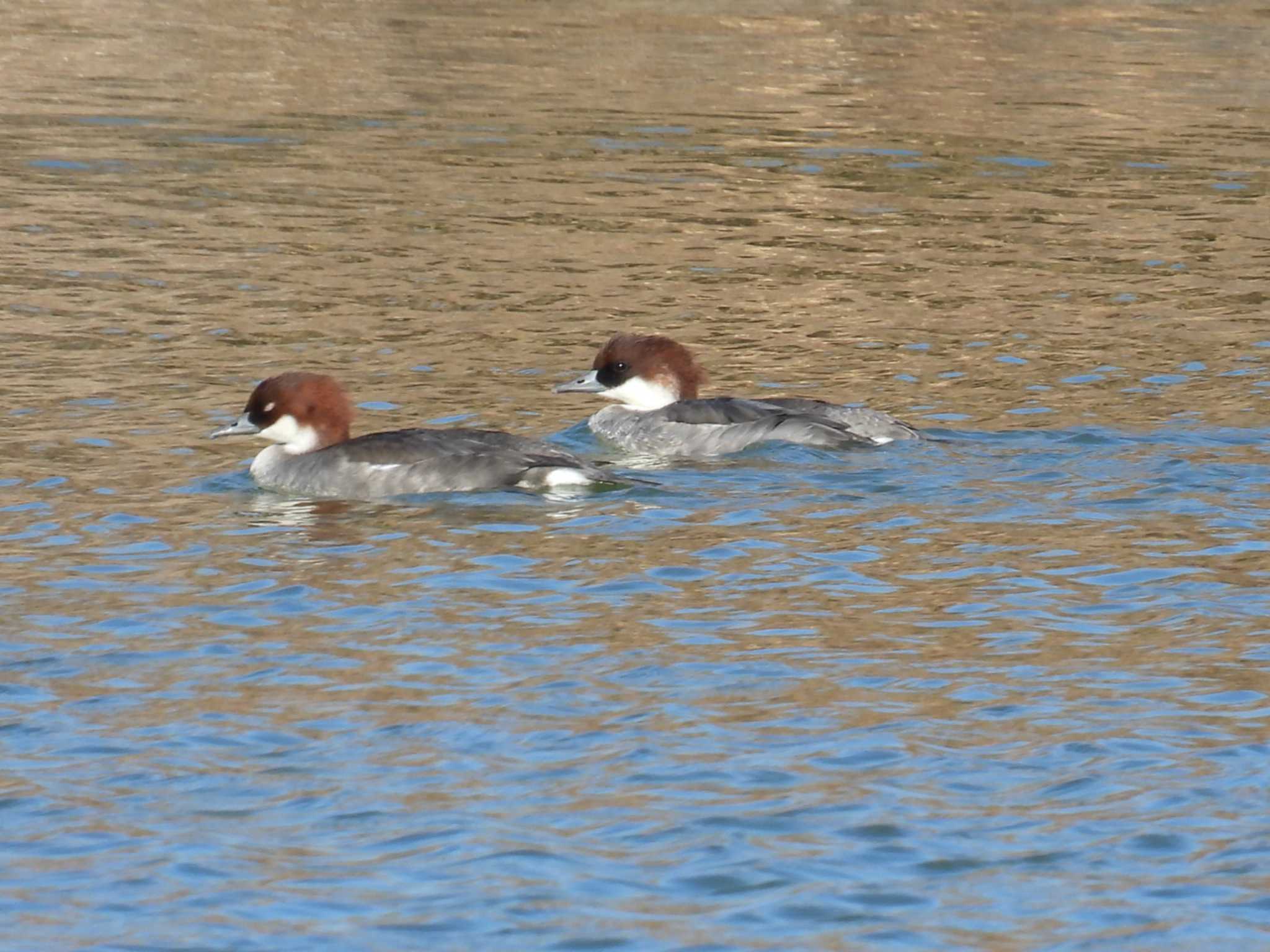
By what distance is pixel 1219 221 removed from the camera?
23.3 m

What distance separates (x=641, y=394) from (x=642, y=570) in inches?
154

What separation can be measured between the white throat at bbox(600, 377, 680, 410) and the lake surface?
0.42 metres

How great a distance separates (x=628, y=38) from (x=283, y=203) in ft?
43.6

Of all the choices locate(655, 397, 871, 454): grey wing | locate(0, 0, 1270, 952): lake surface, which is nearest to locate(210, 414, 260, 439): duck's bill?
locate(0, 0, 1270, 952): lake surface

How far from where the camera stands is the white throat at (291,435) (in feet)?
45.5

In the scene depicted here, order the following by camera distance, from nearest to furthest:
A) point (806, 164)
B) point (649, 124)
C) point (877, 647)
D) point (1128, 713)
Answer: point (1128, 713)
point (877, 647)
point (806, 164)
point (649, 124)

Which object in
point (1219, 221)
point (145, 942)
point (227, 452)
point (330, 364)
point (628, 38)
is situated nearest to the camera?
point (145, 942)

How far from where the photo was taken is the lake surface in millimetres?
7875

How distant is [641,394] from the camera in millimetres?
15383

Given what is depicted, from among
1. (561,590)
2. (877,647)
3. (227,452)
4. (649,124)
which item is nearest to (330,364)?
(227,452)

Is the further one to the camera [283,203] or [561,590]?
[283,203]

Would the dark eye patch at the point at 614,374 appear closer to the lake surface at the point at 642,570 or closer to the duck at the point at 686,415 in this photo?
the duck at the point at 686,415

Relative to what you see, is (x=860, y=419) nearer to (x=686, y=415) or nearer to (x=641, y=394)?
(x=686, y=415)

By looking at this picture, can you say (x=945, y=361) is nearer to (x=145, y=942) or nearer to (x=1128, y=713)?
(x=1128, y=713)
